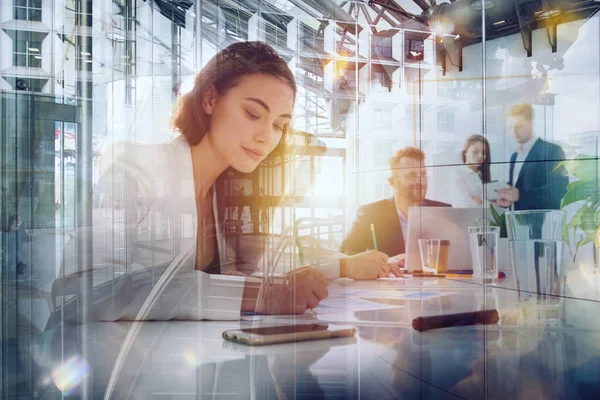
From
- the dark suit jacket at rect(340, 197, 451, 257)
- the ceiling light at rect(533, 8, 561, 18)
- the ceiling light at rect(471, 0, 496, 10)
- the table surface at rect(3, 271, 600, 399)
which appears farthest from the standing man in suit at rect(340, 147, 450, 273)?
the ceiling light at rect(533, 8, 561, 18)

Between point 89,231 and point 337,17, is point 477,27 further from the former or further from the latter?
point 89,231

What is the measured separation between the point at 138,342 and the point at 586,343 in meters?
1.90

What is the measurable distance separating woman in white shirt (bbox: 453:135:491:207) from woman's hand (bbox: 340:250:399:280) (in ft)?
1.36

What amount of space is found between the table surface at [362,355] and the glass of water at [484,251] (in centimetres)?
6

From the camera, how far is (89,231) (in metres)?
2.04

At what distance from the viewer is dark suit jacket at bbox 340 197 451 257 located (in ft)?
7.16

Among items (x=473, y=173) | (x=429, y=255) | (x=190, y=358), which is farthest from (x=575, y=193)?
(x=190, y=358)

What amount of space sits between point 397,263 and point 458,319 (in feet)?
1.23

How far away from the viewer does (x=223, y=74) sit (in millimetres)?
2104

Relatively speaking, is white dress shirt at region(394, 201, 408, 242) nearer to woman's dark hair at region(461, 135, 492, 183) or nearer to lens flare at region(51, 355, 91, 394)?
woman's dark hair at region(461, 135, 492, 183)

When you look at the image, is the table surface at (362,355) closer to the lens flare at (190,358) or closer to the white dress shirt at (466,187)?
the lens flare at (190,358)

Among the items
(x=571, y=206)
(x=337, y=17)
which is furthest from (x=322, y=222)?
(x=571, y=206)

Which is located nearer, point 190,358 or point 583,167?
point 190,358

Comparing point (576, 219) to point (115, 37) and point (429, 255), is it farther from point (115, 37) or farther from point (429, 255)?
point (115, 37)
